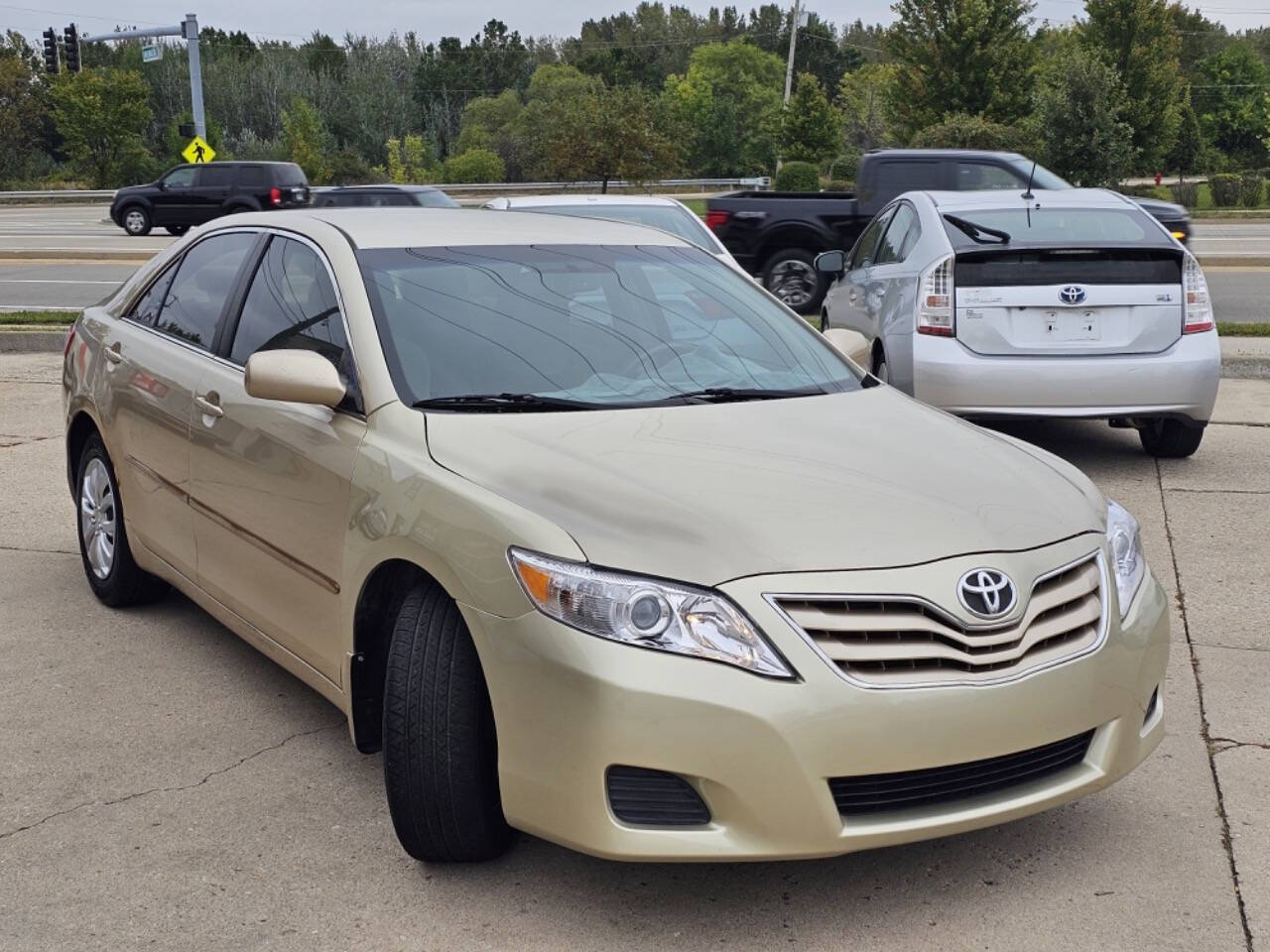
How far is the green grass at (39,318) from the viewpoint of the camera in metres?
14.7

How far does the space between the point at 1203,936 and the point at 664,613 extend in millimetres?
1380

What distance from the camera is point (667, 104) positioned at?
58.0 m

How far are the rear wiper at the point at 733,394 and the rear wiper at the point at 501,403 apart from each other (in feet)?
0.98

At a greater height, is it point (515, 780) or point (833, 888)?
point (515, 780)

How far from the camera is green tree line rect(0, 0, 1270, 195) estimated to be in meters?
43.3

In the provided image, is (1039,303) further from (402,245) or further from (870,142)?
(870,142)

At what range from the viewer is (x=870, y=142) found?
5919cm

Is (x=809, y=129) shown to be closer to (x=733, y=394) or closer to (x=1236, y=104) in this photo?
(x=1236, y=104)

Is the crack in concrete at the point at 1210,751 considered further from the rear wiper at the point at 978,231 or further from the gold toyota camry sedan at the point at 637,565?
the rear wiper at the point at 978,231

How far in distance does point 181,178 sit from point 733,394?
3138cm

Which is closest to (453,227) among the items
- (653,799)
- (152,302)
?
(152,302)

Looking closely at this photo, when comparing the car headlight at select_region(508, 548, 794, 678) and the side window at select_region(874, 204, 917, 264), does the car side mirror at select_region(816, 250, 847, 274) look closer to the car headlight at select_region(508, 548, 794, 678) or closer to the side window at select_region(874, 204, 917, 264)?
the side window at select_region(874, 204, 917, 264)

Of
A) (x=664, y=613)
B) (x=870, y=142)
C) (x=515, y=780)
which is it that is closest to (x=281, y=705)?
(x=515, y=780)

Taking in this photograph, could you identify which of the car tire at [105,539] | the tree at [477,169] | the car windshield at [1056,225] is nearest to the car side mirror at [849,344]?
the car tire at [105,539]
